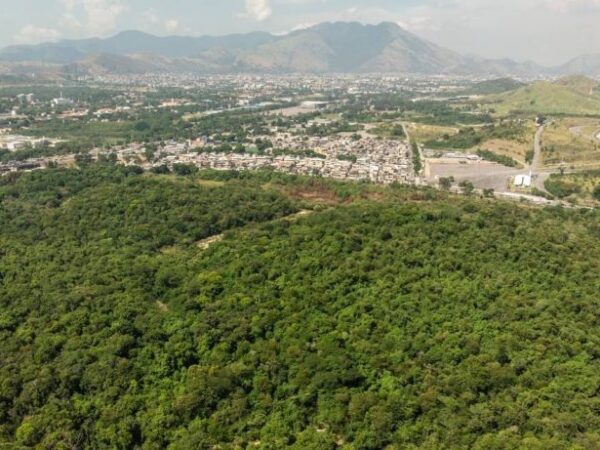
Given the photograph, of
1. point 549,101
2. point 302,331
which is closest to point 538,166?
point 302,331

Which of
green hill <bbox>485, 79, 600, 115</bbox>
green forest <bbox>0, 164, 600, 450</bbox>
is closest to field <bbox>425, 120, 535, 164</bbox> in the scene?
green hill <bbox>485, 79, 600, 115</bbox>

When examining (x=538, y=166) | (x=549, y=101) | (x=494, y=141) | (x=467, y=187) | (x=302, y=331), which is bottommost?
(x=302, y=331)

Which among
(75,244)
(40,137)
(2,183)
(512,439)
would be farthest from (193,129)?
(512,439)

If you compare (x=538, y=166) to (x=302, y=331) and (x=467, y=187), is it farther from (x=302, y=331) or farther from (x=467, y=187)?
(x=302, y=331)

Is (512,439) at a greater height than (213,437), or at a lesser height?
greater

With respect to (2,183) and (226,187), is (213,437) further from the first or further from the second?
(2,183)

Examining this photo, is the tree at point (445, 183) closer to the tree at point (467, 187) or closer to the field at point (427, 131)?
the tree at point (467, 187)
